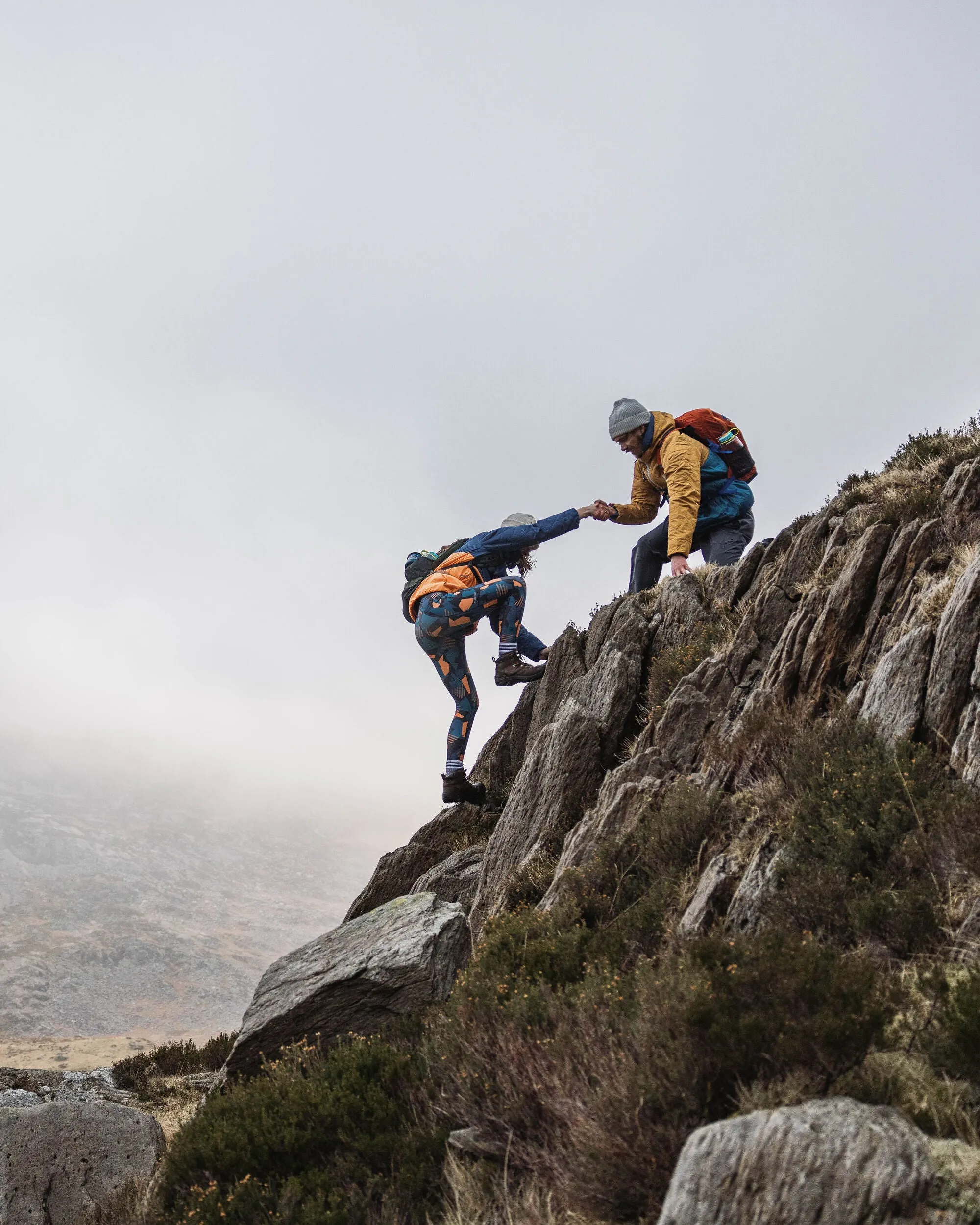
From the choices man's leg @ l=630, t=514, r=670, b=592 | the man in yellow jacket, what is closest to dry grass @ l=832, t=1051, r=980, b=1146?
the man in yellow jacket

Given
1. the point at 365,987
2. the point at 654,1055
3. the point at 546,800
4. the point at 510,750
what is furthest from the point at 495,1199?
the point at 510,750

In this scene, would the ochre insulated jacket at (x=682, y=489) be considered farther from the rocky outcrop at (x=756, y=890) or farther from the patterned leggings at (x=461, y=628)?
the rocky outcrop at (x=756, y=890)

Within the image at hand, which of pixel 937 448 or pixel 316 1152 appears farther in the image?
pixel 937 448

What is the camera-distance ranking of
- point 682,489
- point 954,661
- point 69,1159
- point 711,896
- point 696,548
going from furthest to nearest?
point 696,548 → point 682,489 → point 69,1159 → point 954,661 → point 711,896

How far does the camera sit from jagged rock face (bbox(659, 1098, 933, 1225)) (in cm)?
285

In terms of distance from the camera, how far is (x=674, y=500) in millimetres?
11852

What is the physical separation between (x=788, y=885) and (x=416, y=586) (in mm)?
9109

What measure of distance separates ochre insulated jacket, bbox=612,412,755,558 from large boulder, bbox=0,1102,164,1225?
29.4 feet

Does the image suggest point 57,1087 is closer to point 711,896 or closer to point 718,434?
point 711,896

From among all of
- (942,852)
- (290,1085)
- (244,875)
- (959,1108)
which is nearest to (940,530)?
(942,852)

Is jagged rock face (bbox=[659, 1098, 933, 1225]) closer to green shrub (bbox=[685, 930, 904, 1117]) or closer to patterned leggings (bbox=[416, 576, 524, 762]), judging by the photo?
green shrub (bbox=[685, 930, 904, 1117])

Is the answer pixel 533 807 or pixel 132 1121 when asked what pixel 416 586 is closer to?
pixel 533 807

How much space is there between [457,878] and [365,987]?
3.56m

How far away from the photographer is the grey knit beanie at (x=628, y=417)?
12320 millimetres
